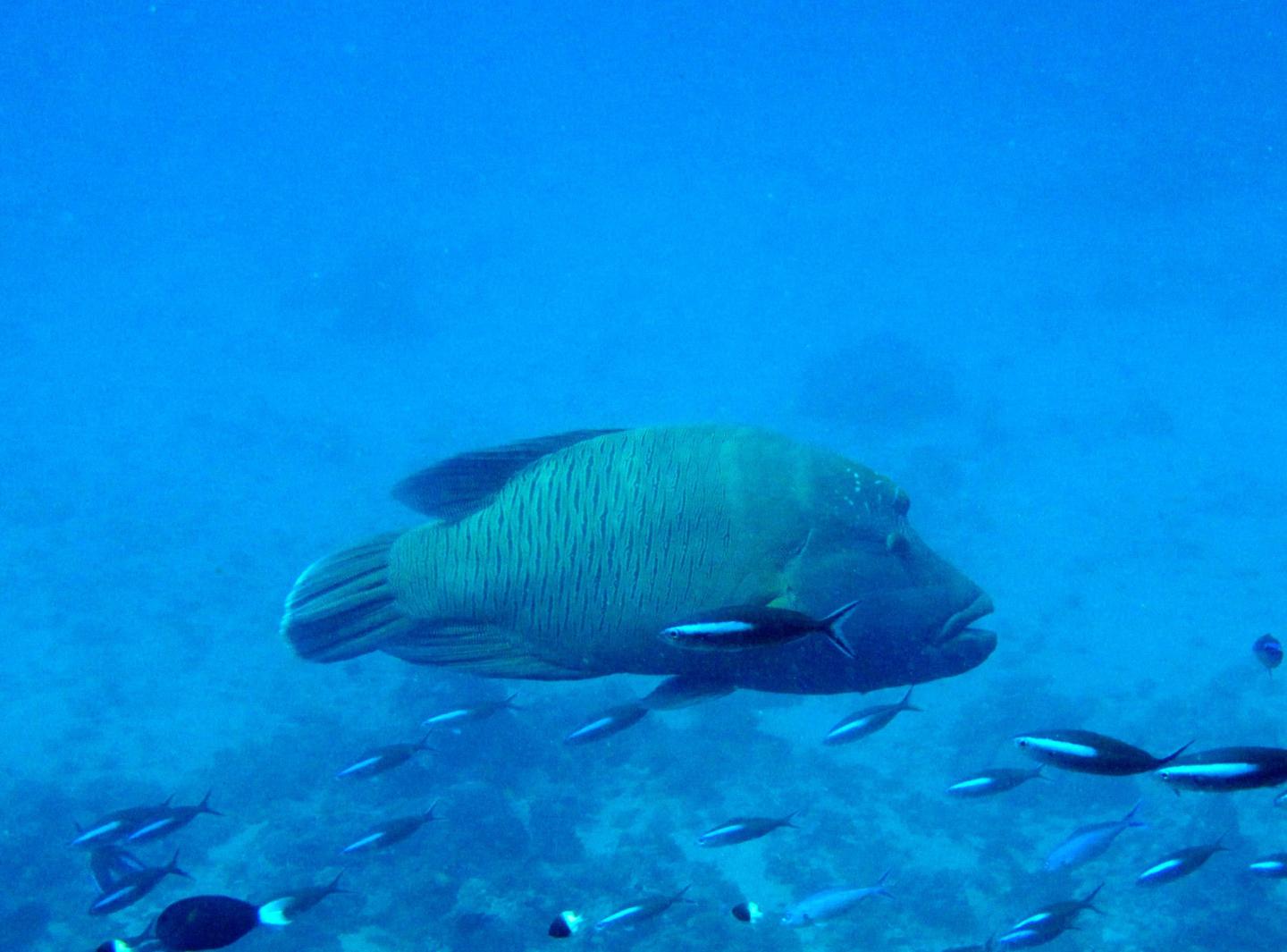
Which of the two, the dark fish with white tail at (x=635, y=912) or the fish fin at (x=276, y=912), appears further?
the dark fish with white tail at (x=635, y=912)

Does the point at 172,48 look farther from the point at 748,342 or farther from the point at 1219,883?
the point at 1219,883

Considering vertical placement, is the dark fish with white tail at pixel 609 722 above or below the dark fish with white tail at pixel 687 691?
below

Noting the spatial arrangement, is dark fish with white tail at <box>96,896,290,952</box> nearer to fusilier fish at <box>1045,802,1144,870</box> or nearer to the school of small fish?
the school of small fish

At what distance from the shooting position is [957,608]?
223cm

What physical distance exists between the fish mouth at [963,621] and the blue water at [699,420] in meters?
7.87

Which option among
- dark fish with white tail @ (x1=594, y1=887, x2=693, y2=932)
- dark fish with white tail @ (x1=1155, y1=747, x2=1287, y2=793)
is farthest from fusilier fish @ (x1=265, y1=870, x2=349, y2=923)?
dark fish with white tail @ (x1=1155, y1=747, x2=1287, y2=793)

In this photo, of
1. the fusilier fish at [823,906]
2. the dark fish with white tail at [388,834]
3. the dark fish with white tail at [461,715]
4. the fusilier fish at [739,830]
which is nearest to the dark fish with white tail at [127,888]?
the dark fish with white tail at [388,834]

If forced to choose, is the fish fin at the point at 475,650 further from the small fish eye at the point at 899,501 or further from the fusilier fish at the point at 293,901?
the fusilier fish at the point at 293,901

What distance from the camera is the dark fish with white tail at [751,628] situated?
195 cm

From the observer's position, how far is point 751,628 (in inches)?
77.3

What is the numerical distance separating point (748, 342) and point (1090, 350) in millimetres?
15914

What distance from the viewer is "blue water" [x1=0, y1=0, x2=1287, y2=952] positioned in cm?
1030

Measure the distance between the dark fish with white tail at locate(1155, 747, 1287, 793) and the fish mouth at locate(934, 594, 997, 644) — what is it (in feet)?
2.93

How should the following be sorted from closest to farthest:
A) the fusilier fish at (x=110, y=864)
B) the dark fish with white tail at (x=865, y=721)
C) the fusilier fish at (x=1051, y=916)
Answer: the fusilier fish at (x=1051, y=916) → the dark fish with white tail at (x=865, y=721) → the fusilier fish at (x=110, y=864)
